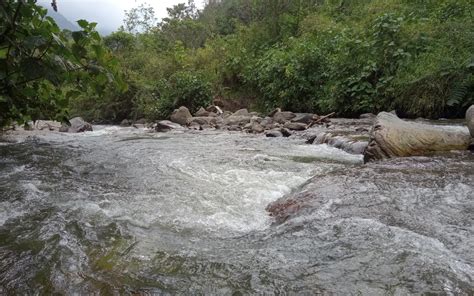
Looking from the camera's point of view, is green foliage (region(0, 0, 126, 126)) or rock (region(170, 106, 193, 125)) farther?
rock (region(170, 106, 193, 125))

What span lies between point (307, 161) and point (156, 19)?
26.7 m

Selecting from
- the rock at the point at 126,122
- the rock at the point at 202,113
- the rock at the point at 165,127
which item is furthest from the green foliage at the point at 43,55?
the rock at the point at 126,122

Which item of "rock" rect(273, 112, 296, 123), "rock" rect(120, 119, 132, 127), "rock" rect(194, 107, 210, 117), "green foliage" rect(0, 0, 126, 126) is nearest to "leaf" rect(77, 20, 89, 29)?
"green foliage" rect(0, 0, 126, 126)

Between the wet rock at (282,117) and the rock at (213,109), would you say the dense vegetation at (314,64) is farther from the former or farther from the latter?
the wet rock at (282,117)

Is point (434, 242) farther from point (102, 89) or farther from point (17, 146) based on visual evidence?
point (17, 146)

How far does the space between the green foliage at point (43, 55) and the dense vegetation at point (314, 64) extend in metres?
0.02

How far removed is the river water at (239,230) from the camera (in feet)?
8.64

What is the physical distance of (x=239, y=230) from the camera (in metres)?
3.68

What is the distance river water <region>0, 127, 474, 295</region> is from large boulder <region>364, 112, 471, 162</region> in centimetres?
35

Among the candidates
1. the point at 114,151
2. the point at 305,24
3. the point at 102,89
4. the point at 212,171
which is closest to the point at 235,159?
the point at 212,171

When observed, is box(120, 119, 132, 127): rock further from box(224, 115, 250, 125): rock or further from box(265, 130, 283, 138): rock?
box(265, 130, 283, 138): rock

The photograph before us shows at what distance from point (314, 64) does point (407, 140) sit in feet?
27.9

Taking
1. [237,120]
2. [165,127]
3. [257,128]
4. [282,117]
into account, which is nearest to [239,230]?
[257,128]

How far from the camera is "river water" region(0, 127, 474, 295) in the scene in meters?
2.63
